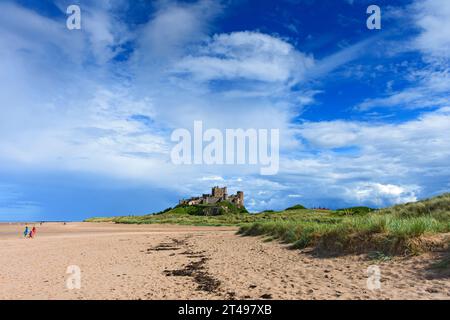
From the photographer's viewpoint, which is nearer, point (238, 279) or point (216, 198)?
A: point (238, 279)

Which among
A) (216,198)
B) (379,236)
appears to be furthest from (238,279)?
(216,198)

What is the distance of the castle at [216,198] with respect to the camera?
516 ft

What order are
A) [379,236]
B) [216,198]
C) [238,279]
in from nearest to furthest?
1. [238,279]
2. [379,236]
3. [216,198]

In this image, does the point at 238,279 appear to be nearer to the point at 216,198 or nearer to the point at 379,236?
the point at 379,236

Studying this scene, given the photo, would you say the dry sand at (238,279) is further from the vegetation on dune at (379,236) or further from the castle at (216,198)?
the castle at (216,198)

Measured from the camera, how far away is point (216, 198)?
538ft

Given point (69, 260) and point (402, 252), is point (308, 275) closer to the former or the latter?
point (402, 252)

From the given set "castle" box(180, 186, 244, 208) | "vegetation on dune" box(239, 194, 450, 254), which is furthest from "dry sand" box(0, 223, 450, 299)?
"castle" box(180, 186, 244, 208)

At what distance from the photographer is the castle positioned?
157188 millimetres

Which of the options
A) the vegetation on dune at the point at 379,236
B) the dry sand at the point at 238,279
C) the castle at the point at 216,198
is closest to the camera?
the dry sand at the point at 238,279

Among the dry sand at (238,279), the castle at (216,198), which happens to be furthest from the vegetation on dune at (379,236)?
the castle at (216,198)

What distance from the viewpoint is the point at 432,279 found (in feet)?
31.9

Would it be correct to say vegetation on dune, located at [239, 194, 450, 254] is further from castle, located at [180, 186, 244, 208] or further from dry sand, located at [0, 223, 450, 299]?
castle, located at [180, 186, 244, 208]
